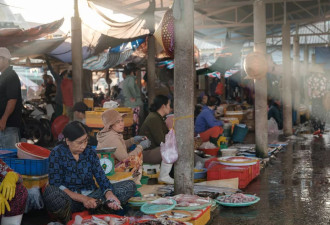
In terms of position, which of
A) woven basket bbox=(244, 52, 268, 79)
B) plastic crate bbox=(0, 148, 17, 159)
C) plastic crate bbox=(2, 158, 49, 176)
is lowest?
plastic crate bbox=(2, 158, 49, 176)

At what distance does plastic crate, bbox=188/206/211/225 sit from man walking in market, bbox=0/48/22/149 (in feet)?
9.22

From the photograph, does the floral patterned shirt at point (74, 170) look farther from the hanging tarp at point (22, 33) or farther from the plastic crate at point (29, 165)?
the hanging tarp at point (22, 33)

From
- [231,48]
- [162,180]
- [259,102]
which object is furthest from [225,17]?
[162,180]

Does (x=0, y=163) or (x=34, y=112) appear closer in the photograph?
(x=0, y=163)

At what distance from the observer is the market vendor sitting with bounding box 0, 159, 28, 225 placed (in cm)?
373

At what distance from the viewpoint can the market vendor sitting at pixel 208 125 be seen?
9758 mm

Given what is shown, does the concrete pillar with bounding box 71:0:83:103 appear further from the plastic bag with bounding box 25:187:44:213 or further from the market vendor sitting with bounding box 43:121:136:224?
the market vendor sitting with bounding box 43:121:136:224

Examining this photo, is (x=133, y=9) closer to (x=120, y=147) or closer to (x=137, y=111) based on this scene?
(x=137, y=111)

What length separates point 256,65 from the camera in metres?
8.73

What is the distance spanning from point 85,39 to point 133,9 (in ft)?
10.3

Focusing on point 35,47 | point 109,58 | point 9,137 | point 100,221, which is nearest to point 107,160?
point 100,221

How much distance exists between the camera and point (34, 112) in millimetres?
12023

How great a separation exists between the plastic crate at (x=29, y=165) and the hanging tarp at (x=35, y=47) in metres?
6.38

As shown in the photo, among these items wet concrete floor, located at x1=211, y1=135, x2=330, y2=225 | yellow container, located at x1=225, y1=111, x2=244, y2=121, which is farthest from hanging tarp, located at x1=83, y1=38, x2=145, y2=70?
wet concrete floor, located at x1=211, y1=135, x2=330, y2=225
